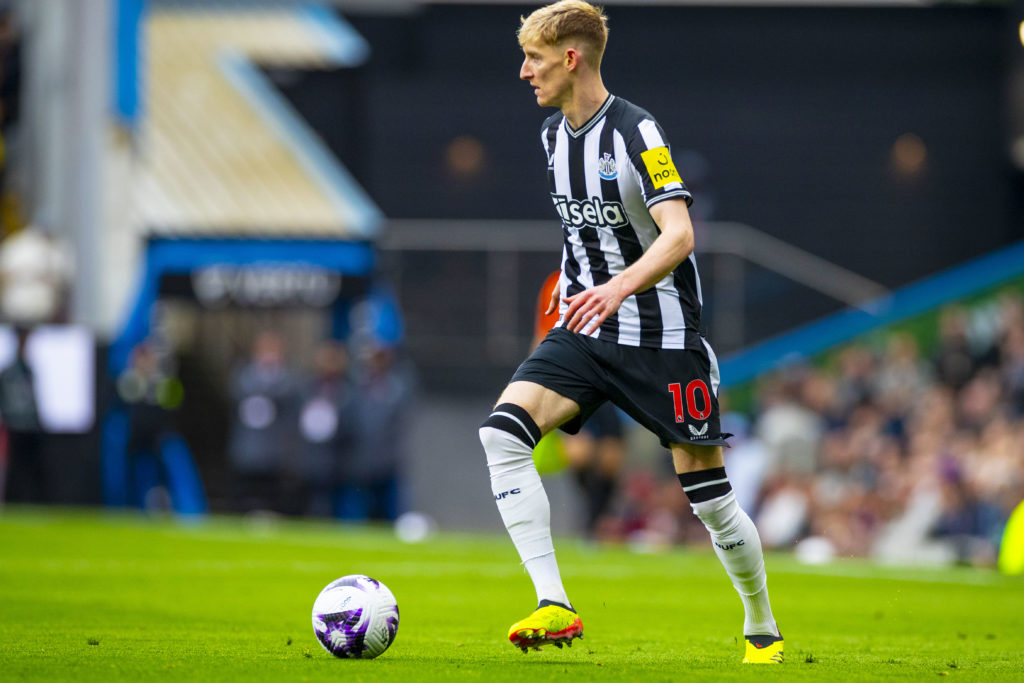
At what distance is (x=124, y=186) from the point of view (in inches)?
828

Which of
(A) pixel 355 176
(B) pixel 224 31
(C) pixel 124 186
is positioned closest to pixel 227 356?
(C) pixel 124 186

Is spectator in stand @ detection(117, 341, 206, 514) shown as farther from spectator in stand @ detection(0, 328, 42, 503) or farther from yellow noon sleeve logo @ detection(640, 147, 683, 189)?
yellow noon sleeve logo @ detection(640, 147, 683, 189)

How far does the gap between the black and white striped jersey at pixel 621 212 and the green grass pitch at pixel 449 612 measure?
1.23m

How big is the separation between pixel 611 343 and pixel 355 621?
1.35 m

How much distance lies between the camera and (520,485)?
5395 mm

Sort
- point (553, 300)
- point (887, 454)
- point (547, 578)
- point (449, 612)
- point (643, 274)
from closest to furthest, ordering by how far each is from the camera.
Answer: point (643, 274) < point (547, 578) < point (553, 300) < point (449, 612) < point (887, 454)

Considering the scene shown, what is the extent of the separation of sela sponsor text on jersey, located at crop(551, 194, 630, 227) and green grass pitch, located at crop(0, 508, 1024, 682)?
5.20 ft

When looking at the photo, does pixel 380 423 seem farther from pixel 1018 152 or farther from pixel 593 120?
pixel 1018 152

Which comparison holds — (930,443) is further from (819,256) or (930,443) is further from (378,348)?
(819,256)

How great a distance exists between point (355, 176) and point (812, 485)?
13114 mm

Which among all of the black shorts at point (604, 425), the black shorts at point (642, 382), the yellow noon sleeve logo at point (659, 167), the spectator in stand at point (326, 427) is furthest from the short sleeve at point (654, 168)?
the spectator in stand at point (326, 427)

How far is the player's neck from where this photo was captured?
18.2 feet

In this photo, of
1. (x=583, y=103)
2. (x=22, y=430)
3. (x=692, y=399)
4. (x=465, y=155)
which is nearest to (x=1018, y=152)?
(x=465, y=155)

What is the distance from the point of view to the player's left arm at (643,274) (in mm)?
5160
